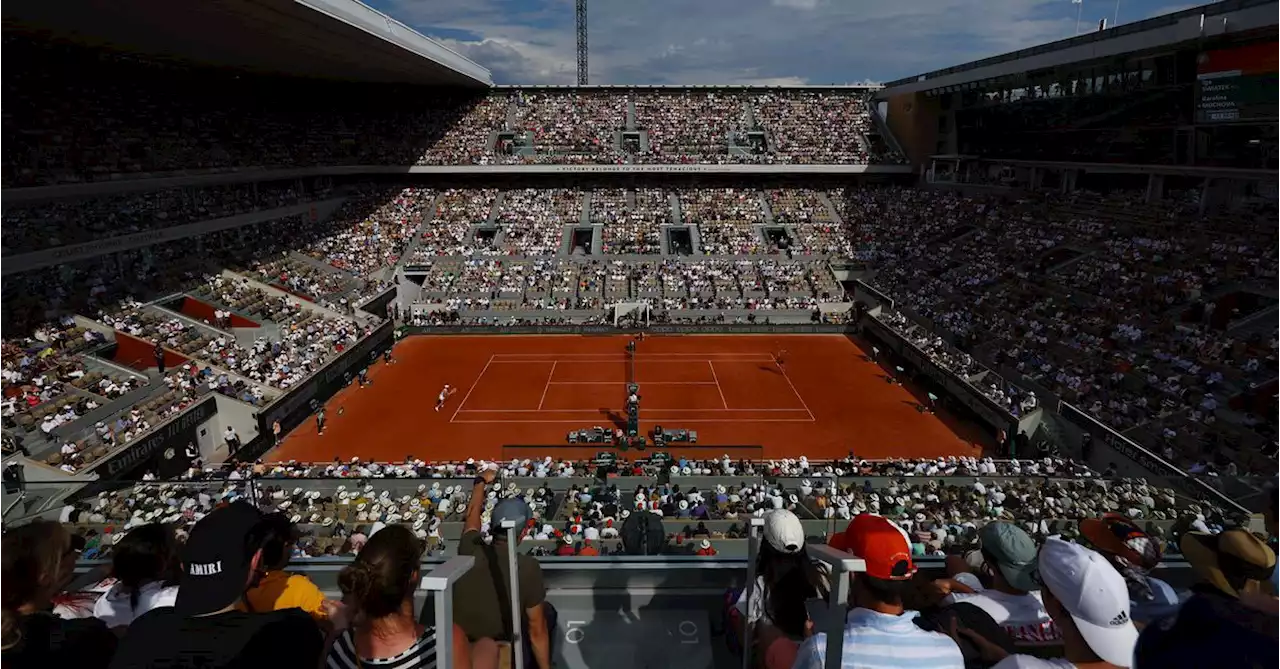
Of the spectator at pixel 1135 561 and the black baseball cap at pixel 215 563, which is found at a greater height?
the black baseball cap at pixel 215 563

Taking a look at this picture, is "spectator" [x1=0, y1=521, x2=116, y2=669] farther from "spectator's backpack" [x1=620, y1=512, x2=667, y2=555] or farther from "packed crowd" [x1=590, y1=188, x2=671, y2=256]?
"packed crowd" [x1=590, y1=188, x2=671, y2=256]

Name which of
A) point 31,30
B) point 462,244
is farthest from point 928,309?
point 31,30

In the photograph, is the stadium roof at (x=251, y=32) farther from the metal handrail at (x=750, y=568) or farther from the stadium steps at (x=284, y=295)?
the metal handrail at (x=750, y=568)

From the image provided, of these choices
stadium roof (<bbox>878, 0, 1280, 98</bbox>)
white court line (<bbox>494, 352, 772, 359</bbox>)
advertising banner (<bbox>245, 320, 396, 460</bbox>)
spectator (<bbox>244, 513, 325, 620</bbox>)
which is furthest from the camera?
white court line (<bbox>494, 352, 772, 359</bbox>)

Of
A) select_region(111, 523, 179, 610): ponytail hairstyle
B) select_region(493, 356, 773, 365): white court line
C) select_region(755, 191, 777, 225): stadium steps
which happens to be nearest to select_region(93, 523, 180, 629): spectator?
select_region(111, 523, 179, 610): ponytail hairstyle

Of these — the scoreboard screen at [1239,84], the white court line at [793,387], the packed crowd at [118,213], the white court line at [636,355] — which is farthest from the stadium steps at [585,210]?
the scoreboard screen at [1239,84]

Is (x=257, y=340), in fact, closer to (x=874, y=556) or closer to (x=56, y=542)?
(x=56, y=542)
